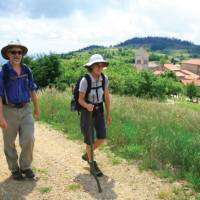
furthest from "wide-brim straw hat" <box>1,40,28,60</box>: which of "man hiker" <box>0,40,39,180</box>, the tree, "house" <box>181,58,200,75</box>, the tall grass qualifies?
"house" <box>181,58,200,75</box>

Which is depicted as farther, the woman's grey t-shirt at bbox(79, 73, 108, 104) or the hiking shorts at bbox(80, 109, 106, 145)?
the hiking shorts at bbox(80, 109, 106, 145)

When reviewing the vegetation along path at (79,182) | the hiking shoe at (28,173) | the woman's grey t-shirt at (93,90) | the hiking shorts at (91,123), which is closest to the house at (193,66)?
the vegetation along path at (79,182)

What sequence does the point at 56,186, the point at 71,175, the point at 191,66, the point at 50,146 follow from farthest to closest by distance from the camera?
the point at 191,66
the point at 50,146
the point at 71,175
the point at 56,186

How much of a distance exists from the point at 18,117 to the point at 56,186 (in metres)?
1.10

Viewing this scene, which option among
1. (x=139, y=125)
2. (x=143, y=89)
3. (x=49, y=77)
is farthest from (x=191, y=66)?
(x=139, y=125)

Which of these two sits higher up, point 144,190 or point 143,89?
point 144,190

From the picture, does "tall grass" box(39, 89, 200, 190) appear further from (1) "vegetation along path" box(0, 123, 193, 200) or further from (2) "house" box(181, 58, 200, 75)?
(2) "house" box(181, 58, 200, 75)

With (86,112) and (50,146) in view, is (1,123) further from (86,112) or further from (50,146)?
(50,146)

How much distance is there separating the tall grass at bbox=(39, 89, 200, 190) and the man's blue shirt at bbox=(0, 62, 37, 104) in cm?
226

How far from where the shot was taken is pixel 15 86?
539 centimetres

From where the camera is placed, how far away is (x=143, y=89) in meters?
60.5

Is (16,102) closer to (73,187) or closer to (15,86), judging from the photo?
(15,86)

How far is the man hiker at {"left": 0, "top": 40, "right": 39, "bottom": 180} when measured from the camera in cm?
536

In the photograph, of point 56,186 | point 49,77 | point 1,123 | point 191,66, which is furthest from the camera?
point 191,66
